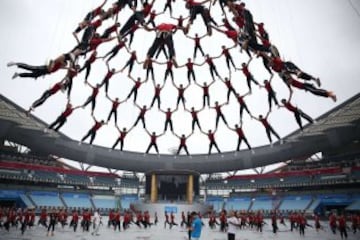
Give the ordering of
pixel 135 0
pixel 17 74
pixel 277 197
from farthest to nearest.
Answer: pixel 277 197 → pixel 135 0 → pixel 17 74

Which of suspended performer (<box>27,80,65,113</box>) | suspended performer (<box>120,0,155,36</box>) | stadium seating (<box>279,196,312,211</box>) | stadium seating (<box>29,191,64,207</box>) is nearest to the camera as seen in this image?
suspended performer (<box>27,80,65,113</box>)

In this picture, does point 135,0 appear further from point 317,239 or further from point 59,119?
point 317,239

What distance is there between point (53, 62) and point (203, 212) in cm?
3943

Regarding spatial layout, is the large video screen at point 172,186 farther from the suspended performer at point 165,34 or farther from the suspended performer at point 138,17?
the suspended performer at point 138,17

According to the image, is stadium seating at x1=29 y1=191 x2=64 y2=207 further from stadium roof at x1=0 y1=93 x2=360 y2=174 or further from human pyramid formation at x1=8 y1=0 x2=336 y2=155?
human pyramid formation at x1=8 y1=0 x2=336 y2=155

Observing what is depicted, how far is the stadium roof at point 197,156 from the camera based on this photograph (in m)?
43.2

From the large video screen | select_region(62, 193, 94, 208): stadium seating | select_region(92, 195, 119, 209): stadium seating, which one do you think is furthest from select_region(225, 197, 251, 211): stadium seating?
select_region(62, 193, 94, 208): stadium seating

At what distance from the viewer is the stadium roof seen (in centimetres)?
4319

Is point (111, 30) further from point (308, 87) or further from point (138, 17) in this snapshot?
point (308, 87)

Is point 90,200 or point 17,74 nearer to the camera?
point 17,74

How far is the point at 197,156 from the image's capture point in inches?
2522

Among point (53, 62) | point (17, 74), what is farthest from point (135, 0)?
point (17, 74)

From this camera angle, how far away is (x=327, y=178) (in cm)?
5253

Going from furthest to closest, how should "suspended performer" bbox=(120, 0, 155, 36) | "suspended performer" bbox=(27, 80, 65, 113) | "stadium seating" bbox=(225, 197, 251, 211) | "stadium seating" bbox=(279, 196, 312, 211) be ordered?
1. "stadium seating" bbox=(225, 197, 251, 211)
2. "stadium seating" bbox=(279, 196, 312, 211)
3. "suspended performer" bbox=(120, 0, 155, 36)
4. "suspended performer" bbox=(27, 80, 65, 113)
